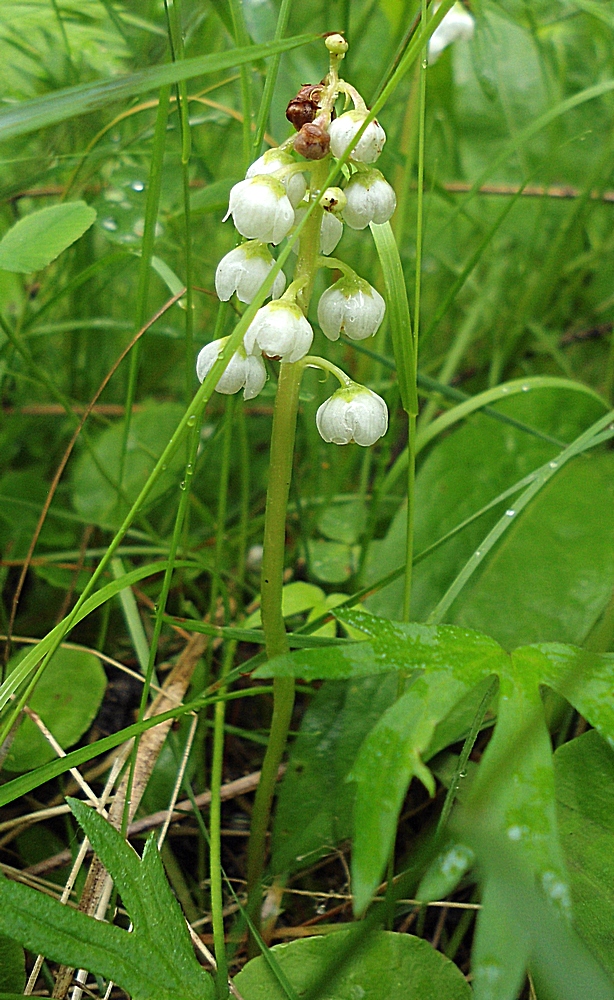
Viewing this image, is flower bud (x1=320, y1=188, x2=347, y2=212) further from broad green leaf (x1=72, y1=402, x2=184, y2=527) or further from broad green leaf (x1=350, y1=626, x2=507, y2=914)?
broad green leaf (x1=72, y1=402, x2=184, y2=527)

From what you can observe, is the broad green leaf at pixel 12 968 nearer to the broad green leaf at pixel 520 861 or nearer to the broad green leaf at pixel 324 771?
the broad green leaf at pixel 324 771

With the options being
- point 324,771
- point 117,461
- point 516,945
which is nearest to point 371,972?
point 324,771

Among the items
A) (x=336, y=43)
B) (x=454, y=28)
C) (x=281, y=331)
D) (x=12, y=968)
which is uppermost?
(x=454, y=28)

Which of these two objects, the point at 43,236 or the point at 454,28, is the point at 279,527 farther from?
the point at 454,28

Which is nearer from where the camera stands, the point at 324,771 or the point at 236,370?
the point at 236,370

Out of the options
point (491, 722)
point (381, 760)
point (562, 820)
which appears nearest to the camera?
point (381, 760)

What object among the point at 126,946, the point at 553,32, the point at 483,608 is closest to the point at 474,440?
the point at 483,608

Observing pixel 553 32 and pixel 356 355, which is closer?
pixel 356 355

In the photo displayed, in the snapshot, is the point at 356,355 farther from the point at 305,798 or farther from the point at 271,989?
the point at 271,989
